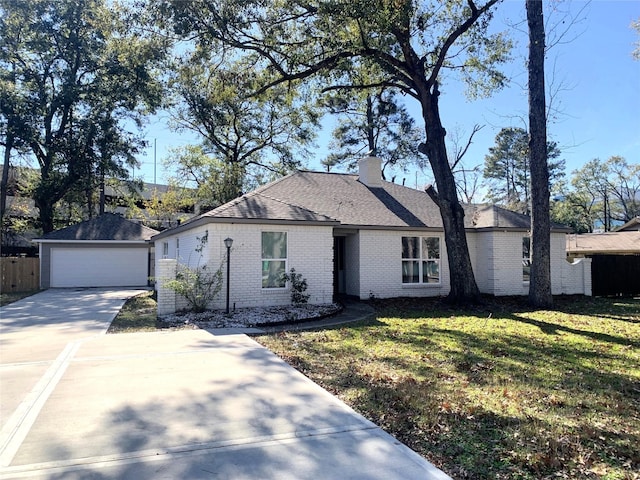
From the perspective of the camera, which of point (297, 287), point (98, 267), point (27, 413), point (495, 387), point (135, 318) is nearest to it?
point (27, 413)

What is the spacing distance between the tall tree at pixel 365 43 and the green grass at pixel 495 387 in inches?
178

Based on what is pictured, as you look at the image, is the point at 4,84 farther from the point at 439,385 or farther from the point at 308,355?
the point at 439,385

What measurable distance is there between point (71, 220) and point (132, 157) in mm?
7876

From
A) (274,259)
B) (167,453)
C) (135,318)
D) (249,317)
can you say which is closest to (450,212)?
(274,259)

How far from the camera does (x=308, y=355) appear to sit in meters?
7.22

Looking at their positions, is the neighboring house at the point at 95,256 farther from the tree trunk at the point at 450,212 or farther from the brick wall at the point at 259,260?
the tree trunk at the point at 450,212

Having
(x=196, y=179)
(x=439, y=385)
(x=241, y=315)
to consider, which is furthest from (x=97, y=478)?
(x=196, y=179)

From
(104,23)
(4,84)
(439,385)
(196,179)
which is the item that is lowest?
(439,385)

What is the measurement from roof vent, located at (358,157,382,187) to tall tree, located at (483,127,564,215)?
1200 inches

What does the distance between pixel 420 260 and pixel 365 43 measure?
24.8 feet

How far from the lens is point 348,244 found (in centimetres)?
1605

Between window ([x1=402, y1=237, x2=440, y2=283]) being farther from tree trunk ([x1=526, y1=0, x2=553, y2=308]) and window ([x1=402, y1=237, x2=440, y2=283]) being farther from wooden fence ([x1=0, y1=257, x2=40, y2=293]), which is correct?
wooden fence ([x1=0, y1=257, x2=40, y2=293])

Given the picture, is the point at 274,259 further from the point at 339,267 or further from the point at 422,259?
the point at 422,259

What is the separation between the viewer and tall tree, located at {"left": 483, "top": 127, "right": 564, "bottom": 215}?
1769 inches
